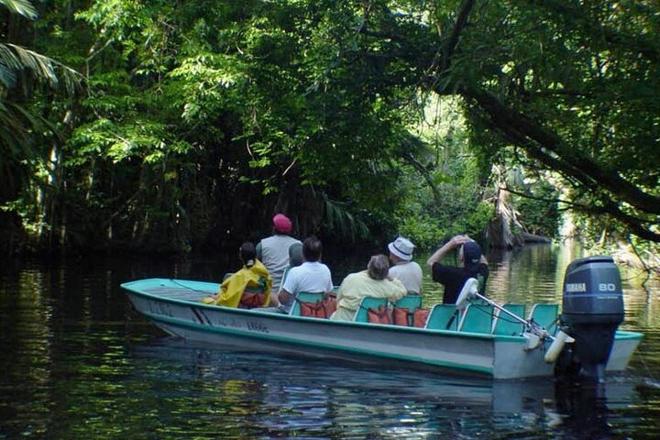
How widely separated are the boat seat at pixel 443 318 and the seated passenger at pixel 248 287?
2.66 meters

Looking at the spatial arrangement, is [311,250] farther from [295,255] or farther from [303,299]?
[295,255]

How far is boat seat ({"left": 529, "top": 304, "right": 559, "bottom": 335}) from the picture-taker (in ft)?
37.1

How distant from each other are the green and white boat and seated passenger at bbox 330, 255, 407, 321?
0.13 m

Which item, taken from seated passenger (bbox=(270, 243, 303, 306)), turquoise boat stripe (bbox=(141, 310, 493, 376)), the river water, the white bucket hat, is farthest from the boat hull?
the white bucket hat

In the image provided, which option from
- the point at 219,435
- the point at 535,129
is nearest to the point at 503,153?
the point at 535,129

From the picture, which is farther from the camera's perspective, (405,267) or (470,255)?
(405,267)

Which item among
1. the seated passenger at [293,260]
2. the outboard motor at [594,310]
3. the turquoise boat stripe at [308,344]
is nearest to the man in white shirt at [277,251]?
the seated passenger at [293,260]

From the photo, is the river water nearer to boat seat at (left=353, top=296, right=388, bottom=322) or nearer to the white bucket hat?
boat seat at (left=353, top=296, right=388, bottom=322)

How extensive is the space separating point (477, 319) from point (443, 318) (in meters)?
0.38

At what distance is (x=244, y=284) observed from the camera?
13219 mm

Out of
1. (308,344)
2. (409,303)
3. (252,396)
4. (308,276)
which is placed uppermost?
(308,276)

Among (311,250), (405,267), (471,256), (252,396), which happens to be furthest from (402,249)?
(252,396)

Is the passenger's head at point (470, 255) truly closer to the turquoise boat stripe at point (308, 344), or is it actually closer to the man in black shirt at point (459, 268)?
the man in black shirt at point (459, 268)

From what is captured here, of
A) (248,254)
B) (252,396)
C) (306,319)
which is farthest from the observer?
(248,254)
